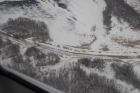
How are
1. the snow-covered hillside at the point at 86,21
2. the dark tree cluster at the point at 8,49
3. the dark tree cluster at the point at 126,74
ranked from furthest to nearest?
the snow-covered hillside at the point at 86,21, the dark tree cluster at the point at 8,49, the dark tree cluster at the point at 126,74

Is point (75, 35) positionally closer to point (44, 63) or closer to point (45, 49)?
point (45, 49)

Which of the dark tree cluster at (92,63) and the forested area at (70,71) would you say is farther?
the dark tree cluster at (92,63)

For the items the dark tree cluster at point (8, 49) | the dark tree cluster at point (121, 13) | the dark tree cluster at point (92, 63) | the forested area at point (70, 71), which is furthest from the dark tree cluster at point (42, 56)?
the dark tree cluster at point (121, 13)

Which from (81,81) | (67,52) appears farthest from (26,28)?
(81,81)

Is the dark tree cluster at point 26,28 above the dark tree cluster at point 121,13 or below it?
below

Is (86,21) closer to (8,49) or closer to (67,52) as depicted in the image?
(67,52)

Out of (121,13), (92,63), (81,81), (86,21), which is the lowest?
(81,81)

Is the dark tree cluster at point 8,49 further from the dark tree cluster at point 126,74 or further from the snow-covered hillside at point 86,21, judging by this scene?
the dark tree cluster at point 126,74
